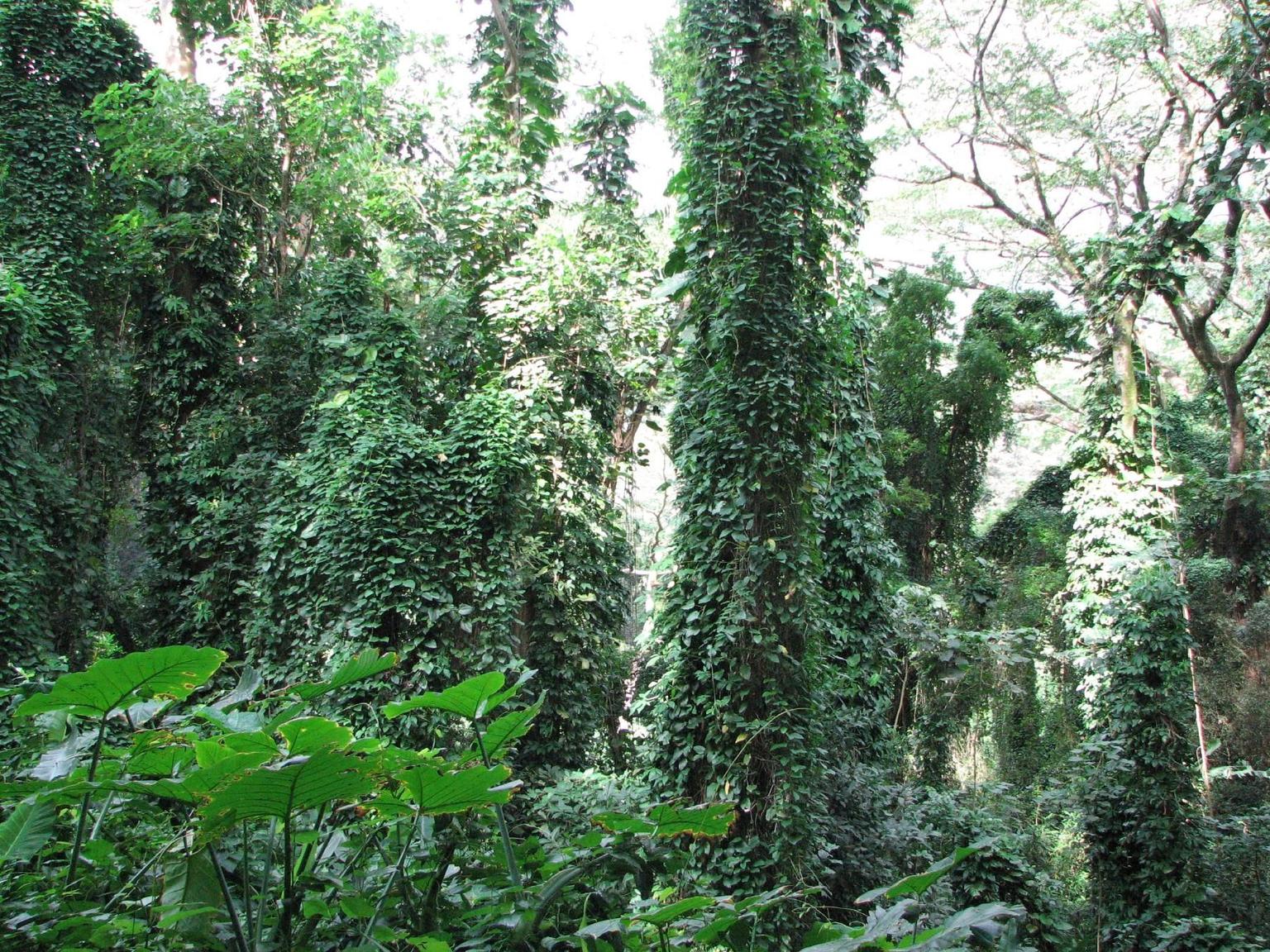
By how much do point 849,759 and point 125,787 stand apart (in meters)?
5.60

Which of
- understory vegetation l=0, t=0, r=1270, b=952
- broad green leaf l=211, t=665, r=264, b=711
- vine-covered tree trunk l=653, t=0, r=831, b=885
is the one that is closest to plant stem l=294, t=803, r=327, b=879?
broad green leaf l=211, t=665, r=264, b=711

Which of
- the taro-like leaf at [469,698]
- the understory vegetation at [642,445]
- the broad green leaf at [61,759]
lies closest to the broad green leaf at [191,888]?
the taro-like leaf at [469,698]

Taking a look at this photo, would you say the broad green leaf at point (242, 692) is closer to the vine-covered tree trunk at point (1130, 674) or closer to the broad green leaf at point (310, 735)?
the broad green leaf at point (310, 735)

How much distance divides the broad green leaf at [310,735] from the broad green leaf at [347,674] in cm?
12

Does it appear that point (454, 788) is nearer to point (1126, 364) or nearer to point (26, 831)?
point (26, 831)

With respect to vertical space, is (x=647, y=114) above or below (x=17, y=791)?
above

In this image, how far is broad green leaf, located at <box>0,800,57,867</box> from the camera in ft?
3.47

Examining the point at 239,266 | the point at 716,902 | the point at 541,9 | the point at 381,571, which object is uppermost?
the point at 541,9

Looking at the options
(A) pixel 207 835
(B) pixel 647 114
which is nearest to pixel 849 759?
(A) pixel 207 835

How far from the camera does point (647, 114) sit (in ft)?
39.7

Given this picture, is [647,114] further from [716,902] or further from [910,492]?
[716,902]

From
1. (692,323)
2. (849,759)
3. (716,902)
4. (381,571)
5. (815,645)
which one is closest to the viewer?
(716,902)

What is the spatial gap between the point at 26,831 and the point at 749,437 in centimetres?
407

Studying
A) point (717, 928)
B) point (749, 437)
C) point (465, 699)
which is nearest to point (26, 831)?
point (465, 699)
